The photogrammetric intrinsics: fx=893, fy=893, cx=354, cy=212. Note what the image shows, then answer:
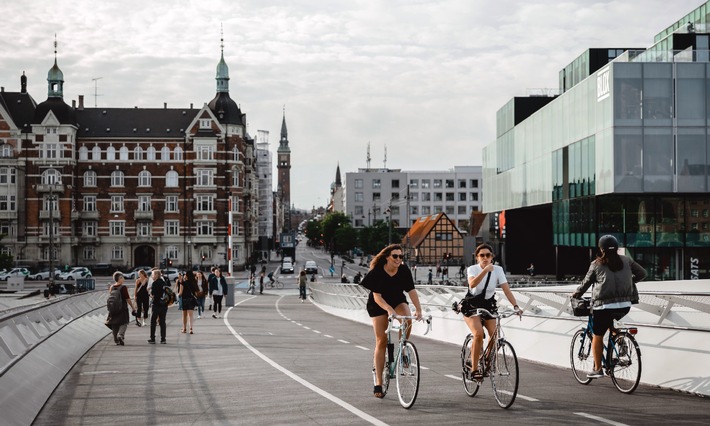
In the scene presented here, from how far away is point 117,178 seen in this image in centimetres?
9975

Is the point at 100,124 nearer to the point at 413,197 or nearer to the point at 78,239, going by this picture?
the point at 78,239

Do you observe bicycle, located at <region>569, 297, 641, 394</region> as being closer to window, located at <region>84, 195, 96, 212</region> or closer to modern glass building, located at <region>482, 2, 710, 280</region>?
modern glass building, located at <region>482, 2, 710, 280</region>

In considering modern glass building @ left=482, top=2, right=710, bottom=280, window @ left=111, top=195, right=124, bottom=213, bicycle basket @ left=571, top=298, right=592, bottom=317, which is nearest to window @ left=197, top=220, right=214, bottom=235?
window @ left=111, top=195, right=124, bottom=213

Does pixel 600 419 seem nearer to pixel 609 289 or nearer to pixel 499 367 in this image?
pixel 499 367

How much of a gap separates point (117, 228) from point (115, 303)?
273ft

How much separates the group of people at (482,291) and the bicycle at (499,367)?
93 millimetres

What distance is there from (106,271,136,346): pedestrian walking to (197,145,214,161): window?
80882 mm

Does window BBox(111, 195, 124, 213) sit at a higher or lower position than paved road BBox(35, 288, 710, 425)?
Answer: higher

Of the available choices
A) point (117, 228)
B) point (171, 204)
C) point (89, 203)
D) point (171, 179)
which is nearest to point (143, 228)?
point (117, 228)

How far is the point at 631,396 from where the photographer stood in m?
10.5

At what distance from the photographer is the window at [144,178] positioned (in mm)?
99812

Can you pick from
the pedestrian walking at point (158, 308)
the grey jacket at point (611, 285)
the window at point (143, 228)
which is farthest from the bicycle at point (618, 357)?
the window at point (143, 228)

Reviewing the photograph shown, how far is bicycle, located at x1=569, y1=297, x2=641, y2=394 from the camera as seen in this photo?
34.1 ft

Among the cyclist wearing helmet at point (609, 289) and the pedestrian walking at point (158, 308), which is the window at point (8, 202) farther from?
the cyclist wearing helmet at point (609, 289)
